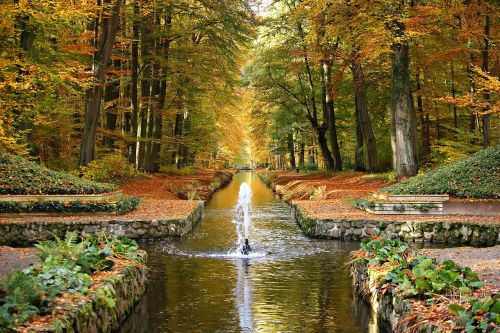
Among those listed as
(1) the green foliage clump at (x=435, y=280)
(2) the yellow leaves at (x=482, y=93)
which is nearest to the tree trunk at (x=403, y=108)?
(2) the yellow leaves at (x=482, y=93)

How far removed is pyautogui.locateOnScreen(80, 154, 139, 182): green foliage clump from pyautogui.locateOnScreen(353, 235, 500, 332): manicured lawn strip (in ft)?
54.3

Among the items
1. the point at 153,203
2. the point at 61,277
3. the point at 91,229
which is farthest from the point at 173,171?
the point at 61,277

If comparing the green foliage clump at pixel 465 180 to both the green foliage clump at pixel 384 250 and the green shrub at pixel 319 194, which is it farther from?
the green foliage clump at pixel 384 250

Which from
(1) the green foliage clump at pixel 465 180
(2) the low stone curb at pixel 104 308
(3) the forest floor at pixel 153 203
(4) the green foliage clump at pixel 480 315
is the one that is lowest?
(2) the low stone curb at pixel 104 308

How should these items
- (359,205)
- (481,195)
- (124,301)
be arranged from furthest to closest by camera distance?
1. (359,205)
2. (481,195)
3. (124,301)

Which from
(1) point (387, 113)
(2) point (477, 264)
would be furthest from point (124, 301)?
(1) point (387, 113)

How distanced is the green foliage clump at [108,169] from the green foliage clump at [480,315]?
19.4 m

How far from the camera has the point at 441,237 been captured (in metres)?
14.9

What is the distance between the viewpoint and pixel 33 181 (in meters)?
17.0

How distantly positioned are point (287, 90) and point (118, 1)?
17.6 metres

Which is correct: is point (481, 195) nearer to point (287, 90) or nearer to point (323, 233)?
point (323, 233)

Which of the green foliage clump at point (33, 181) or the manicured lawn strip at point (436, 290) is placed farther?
the green foliage clump at point (33, 181)

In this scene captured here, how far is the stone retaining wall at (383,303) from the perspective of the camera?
22.4ft

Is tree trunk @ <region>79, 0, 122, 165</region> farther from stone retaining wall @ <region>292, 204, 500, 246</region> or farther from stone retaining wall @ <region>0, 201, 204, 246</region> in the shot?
stone retaining wall @ <region>292, 204, 500, 246</region>
